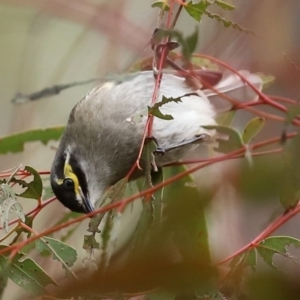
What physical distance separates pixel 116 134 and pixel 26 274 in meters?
0.56

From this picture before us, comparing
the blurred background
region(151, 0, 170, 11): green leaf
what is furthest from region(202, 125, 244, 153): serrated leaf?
region(151, 0, 170, 11): green leaf

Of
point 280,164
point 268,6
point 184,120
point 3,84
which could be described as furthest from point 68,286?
point 3,84

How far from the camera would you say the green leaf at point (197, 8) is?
0.95 m

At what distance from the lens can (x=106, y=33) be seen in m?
1.87

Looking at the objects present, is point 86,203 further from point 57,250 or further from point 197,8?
point 197,8

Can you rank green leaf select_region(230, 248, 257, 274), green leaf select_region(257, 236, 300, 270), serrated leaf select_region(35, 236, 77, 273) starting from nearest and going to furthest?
green leaf select_region(230, 248, 257, 274) < green leaf select_region(257, 236, 300, 270) < serrated leaf select_region(35, 236, 77, 273)

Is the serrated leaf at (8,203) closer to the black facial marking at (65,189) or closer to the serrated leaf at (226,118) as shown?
the black facial marking at (65,189)

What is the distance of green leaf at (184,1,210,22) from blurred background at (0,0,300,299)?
0.29 ft

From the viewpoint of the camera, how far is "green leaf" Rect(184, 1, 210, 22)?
3.11 ft

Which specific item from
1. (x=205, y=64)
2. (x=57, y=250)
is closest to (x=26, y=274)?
(x=57, y=250)

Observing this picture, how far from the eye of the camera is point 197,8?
96 centimetres

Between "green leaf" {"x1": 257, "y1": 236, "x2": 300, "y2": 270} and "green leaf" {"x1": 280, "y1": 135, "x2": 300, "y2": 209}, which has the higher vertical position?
"green leaf" {"x1": 280, "y1": 135, "x2": 300, "y2": 209}

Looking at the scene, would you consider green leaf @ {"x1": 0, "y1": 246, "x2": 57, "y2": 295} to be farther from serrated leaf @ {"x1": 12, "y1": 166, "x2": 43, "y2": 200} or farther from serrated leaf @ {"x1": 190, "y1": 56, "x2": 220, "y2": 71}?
serrated leaf @ {"x1": 190, "y1": 56, "x2": 220, "y2": 71}

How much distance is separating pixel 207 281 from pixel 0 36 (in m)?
3.01
